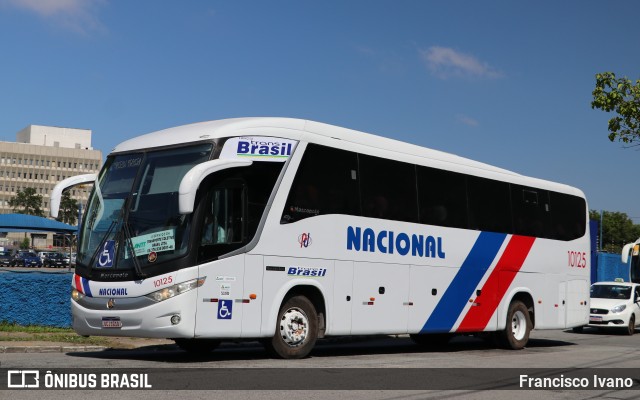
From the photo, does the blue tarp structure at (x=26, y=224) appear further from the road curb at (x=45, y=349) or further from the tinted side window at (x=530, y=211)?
the tinted side window at (x=530, y=211)

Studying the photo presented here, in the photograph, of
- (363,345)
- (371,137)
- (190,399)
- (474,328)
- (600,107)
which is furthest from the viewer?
(600,107)

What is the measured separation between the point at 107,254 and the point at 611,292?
2046 centimetres

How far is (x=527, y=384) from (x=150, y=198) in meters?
A: 6.24

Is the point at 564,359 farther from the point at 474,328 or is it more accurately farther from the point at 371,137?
the point at 371,137

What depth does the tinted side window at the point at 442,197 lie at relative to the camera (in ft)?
57.0

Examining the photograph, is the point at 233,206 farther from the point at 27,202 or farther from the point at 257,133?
the point at 27,202

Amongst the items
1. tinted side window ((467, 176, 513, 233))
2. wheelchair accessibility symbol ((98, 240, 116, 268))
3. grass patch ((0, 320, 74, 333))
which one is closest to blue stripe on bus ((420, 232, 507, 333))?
tinted side window ((467, 176, 513, 233))

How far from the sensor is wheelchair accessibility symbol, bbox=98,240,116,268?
13242 mm

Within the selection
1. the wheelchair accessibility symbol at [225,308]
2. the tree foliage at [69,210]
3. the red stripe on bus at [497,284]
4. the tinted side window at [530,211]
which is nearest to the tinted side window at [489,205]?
the tinted side window at [530,211]

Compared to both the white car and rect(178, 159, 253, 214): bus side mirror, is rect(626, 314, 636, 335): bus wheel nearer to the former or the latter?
the white car

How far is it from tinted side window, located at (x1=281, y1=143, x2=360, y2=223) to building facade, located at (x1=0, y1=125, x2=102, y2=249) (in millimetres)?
169636

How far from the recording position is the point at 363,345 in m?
20.0

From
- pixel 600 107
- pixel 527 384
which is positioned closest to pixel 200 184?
pixel 527 384

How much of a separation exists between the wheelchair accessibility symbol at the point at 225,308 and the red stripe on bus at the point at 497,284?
6.50m
